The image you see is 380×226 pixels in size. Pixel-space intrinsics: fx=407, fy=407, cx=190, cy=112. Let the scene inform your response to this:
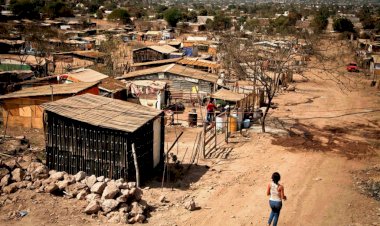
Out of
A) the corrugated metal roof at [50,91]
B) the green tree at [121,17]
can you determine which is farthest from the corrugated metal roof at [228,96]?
the green tree at [121,17]

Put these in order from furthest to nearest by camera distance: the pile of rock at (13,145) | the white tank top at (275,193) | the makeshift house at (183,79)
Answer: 1. the makeshift house at (183,79)
2. the pile of rock at (13,145)
3. the white tank top at (275,193)

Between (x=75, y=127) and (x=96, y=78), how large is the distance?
46.3ft

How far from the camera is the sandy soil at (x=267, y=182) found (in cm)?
1073

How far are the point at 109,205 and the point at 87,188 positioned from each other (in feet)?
3.99

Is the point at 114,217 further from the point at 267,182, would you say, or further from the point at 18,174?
the point at 267,182

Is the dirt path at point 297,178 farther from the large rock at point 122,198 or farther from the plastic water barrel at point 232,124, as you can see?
the plastic water barrel at point 232,124

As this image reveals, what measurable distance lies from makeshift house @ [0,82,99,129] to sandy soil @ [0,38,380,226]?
17.6ft

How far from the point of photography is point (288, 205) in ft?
39.0

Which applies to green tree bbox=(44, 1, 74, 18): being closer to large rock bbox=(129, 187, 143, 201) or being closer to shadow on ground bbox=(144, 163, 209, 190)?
shadow on ground bbox=(144, 163, 209, 190)

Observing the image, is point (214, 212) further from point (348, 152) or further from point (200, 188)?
point (348, 152)

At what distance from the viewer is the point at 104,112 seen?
12.9m

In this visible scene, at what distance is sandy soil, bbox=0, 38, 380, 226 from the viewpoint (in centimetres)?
1073

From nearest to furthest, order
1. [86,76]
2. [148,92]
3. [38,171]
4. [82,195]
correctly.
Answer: [82,195] < [38,171] < [86,76] < [148,92]

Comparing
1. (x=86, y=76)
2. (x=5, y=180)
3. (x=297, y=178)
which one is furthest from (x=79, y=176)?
(x=86, y=76)
